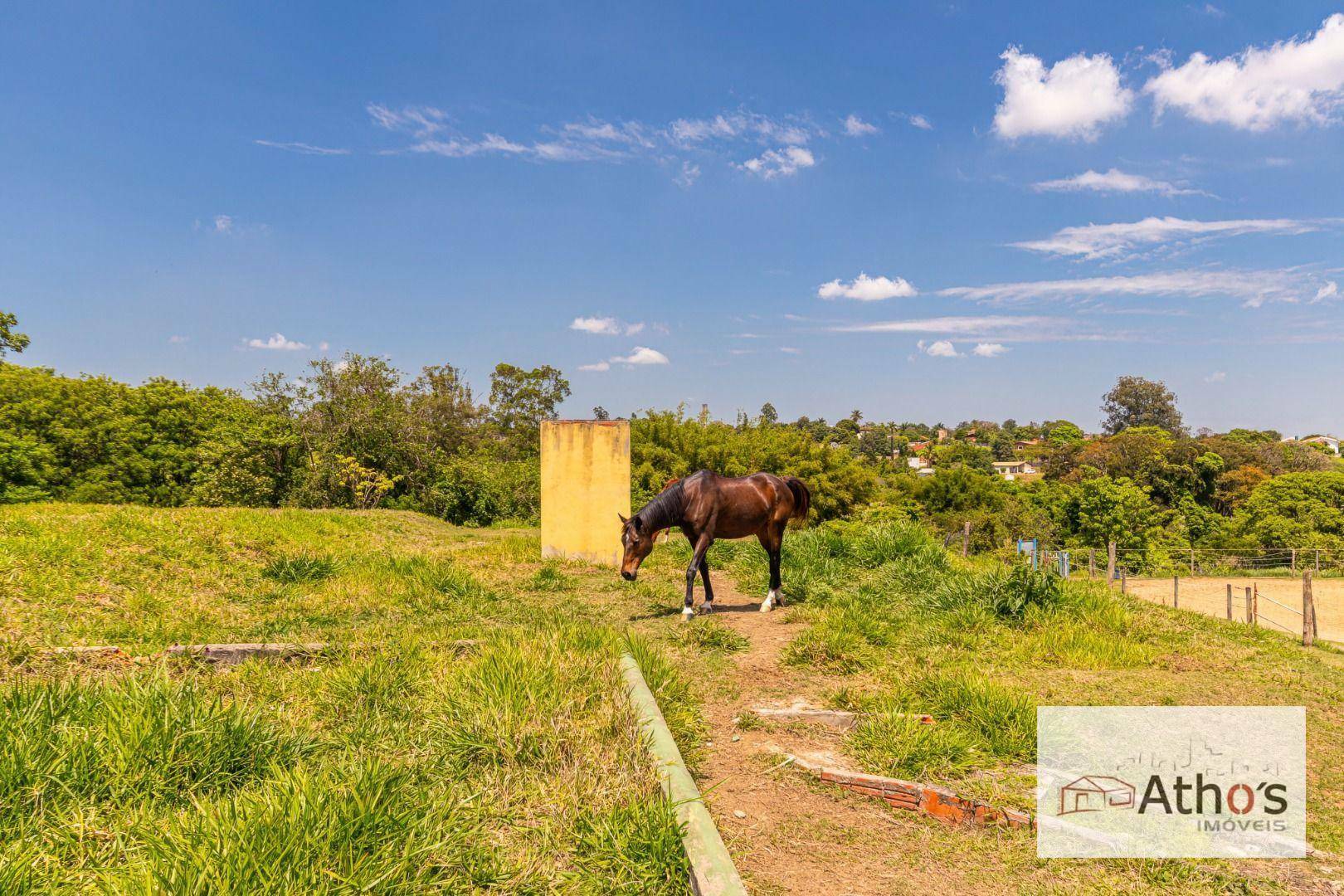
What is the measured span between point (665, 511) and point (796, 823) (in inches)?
202

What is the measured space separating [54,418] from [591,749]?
94.8 ft

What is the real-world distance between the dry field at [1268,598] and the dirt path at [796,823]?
19998mm

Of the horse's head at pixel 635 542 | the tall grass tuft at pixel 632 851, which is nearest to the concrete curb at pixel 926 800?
the tall grass tuft at pixel 632 851

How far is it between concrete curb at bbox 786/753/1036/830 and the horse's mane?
469 centimetres

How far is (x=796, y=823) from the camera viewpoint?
3.25 meters

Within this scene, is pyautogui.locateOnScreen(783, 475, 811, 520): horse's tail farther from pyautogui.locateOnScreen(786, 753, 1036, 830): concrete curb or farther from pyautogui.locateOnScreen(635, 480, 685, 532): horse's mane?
pyautogui.locateOnScreen(786, 753, 1036, 830): concrete curb

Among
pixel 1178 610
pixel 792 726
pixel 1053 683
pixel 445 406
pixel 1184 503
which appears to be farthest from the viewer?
pixel 1184 503

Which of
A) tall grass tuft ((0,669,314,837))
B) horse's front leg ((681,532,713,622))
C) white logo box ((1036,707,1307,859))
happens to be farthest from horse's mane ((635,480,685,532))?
tall grass tuft ((0,669,314,837))

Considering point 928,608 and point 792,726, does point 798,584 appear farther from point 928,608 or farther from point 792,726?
point 792,726

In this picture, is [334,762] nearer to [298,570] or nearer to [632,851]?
[632,851]

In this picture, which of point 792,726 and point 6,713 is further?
point 792,726

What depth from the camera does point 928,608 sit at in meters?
7.41

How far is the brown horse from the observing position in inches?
319

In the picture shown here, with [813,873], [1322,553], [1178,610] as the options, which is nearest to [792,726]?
[813,873]
